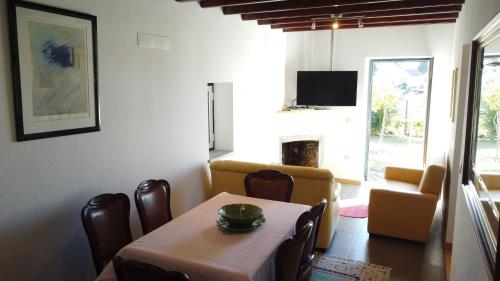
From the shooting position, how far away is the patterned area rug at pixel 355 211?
16.2 feet

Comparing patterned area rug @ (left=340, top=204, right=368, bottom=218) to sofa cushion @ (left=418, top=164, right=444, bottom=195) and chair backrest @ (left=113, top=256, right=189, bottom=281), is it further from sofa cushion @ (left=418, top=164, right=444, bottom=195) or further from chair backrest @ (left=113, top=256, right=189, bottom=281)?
chair backrest @ (left=113, top=256, right=189, bottom=281)

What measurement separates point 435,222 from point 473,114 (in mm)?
3042

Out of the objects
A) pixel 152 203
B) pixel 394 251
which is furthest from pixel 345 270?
pixel 152 203

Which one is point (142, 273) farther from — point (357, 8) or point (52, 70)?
point (357, 8)

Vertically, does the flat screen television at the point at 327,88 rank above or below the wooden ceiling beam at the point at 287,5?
below

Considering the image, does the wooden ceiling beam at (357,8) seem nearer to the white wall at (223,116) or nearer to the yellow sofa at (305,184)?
the white wall at (223,116)

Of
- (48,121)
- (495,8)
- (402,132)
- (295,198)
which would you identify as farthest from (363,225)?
(48,121)

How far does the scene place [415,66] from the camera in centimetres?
611

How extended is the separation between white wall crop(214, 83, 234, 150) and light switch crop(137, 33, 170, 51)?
140cm

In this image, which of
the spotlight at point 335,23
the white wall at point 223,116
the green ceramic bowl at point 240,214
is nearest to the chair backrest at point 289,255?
the green ceramic bowl at point 240,214

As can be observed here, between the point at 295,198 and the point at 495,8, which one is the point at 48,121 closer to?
the point at 295,198

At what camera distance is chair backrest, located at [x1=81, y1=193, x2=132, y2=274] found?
231 cm

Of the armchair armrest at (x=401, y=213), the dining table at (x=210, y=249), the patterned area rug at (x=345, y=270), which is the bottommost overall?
the patterned area rug at (x=345, y=270)

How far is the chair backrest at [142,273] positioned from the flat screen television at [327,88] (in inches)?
207
